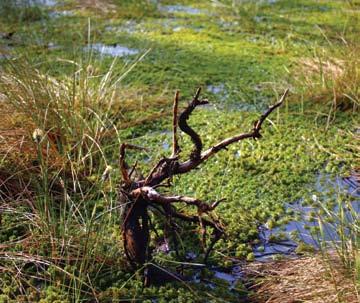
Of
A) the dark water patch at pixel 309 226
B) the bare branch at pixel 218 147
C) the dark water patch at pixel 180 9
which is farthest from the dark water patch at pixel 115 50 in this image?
the bare branch at pixel 218 147

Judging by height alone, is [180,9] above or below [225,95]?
above

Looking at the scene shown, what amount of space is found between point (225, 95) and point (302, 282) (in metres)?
1.95

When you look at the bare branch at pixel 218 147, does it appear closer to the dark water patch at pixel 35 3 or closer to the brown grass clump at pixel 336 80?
the brown grass clump at pixel 336 80

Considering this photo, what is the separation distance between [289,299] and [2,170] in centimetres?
131

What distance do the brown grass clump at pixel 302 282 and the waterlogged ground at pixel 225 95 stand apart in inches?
2.9

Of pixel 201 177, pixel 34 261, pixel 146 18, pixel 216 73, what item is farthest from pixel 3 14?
pixel 34 261

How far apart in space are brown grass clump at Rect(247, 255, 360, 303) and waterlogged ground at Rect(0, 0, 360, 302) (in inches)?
2.9

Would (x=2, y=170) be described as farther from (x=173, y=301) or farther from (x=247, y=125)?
(x=247, y=125)

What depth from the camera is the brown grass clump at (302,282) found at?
6.00 ft

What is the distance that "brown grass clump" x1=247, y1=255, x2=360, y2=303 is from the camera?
183cm

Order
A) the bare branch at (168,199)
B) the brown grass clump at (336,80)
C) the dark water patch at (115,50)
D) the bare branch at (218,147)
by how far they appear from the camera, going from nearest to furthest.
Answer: the bare branch at (168,199) → the bare branch at (218,147) → the brown grass clump at (336,80) → the dark water patch at (115,50)

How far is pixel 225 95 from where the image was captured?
3.74 metres

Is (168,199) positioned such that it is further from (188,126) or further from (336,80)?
(336,80)

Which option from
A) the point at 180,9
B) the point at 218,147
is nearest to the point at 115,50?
the point at 180,9
